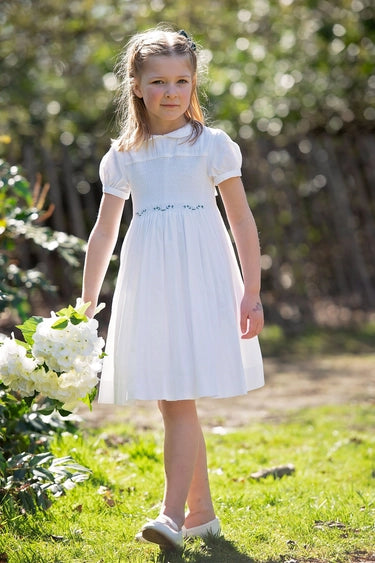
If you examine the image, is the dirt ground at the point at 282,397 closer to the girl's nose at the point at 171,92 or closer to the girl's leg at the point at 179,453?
the girl's leg at the point at 179,453

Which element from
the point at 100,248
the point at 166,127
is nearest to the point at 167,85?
the point at 166,127

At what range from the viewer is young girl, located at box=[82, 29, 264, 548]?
2.79m

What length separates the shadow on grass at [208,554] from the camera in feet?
8.86

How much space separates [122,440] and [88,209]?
3.96m

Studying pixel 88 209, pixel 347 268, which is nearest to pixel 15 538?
pixel 88 209

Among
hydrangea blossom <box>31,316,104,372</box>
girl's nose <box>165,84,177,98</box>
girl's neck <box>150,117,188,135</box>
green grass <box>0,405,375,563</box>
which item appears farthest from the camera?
girl's neck <box>150,117,188,135</box>

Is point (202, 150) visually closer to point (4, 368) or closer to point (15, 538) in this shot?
point (4, 368)

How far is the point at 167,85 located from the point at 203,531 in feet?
4.79

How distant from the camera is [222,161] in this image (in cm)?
292

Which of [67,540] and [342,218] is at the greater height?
[342,218]

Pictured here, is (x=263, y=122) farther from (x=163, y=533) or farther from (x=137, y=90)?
(x=163, y=533)

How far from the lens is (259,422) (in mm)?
5062

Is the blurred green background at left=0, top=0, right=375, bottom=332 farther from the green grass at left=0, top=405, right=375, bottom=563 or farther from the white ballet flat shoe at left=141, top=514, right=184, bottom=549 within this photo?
the white ballet flat shoe at left=141, top=514, right=184, bottom=549

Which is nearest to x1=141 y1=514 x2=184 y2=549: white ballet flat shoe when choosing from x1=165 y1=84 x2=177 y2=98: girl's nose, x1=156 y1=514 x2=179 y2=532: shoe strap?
x1=156 y1=514 x2=179 y2=532: shoe strap
